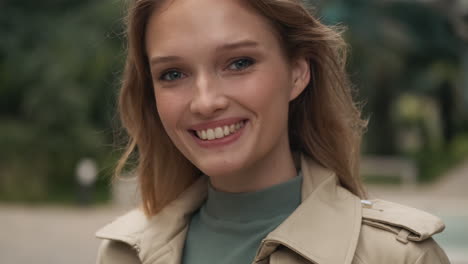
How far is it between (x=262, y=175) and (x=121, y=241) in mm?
477

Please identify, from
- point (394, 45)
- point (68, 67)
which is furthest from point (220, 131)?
point (394, 45)

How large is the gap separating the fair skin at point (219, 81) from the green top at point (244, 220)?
112 millimetres

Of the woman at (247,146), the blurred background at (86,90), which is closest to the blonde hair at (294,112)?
the woman at (247,146)

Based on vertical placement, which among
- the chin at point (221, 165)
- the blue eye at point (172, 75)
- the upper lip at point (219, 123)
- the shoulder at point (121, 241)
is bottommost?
the shoulder at point (121, 241)

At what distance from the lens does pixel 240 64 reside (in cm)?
198

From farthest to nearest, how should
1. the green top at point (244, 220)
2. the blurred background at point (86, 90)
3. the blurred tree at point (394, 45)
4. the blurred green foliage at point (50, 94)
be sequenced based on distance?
the blurred tree at point (394, 45)
the blurred green foliage at point (50, 94)
the blurred background at point (86, 90)
the green top at point (244, 220)

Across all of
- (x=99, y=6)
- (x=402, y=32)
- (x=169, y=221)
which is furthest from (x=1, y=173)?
(x=169, y=221)

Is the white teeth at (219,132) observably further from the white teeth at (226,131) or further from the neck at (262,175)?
the neck at (262,175)

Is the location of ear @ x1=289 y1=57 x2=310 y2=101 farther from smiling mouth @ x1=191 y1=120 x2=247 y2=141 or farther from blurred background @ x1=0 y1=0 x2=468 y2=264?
blurred background @ x1=0 y1=0 x2=468 y2=264

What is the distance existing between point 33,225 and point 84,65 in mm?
5183

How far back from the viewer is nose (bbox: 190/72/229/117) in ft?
6.31

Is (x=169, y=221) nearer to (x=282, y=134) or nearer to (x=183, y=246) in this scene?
(x=183, y=246)

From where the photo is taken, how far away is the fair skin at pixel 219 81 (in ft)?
6.38

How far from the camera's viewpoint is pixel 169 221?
2.29 meters
